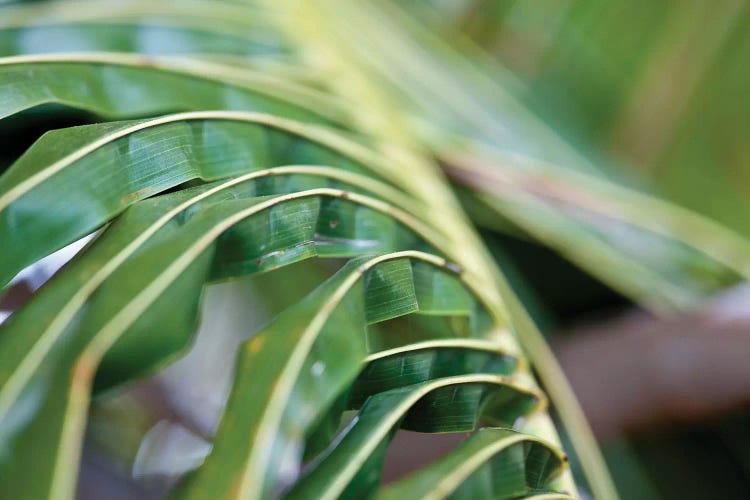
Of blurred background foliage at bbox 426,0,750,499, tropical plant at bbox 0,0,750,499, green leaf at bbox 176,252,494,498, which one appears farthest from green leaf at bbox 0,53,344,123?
blurred background foliage at bbox 426,0,750,499

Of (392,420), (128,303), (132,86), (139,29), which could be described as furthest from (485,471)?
(139,29)

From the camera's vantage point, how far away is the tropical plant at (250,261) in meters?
0.25

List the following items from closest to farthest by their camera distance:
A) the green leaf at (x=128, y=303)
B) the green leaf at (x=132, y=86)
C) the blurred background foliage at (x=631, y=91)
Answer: the green leaf at (x=128, y=303)
the green leaf at (x=132, y=86)
the blurred background foliage at (x=631, y=91)

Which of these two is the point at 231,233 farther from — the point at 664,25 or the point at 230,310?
the point at 664,25

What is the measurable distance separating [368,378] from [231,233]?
3.6 inches

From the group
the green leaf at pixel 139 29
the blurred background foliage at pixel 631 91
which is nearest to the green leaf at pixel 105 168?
the green leaf at pixel 139 29

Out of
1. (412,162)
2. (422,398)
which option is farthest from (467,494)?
(412,162)

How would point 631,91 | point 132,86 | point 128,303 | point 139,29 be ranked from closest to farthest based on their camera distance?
point 128,303
point 132,86
point 139,29
point 631,91

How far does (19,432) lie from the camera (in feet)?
0.76

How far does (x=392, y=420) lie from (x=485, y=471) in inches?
A: 1.8

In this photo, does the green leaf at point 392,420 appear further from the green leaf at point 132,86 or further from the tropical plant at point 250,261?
the green leaf at point 132,86

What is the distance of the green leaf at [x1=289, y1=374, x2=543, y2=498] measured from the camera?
0.27 m

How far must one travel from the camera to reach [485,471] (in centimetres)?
30

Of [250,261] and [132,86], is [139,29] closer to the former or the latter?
[132,86]
